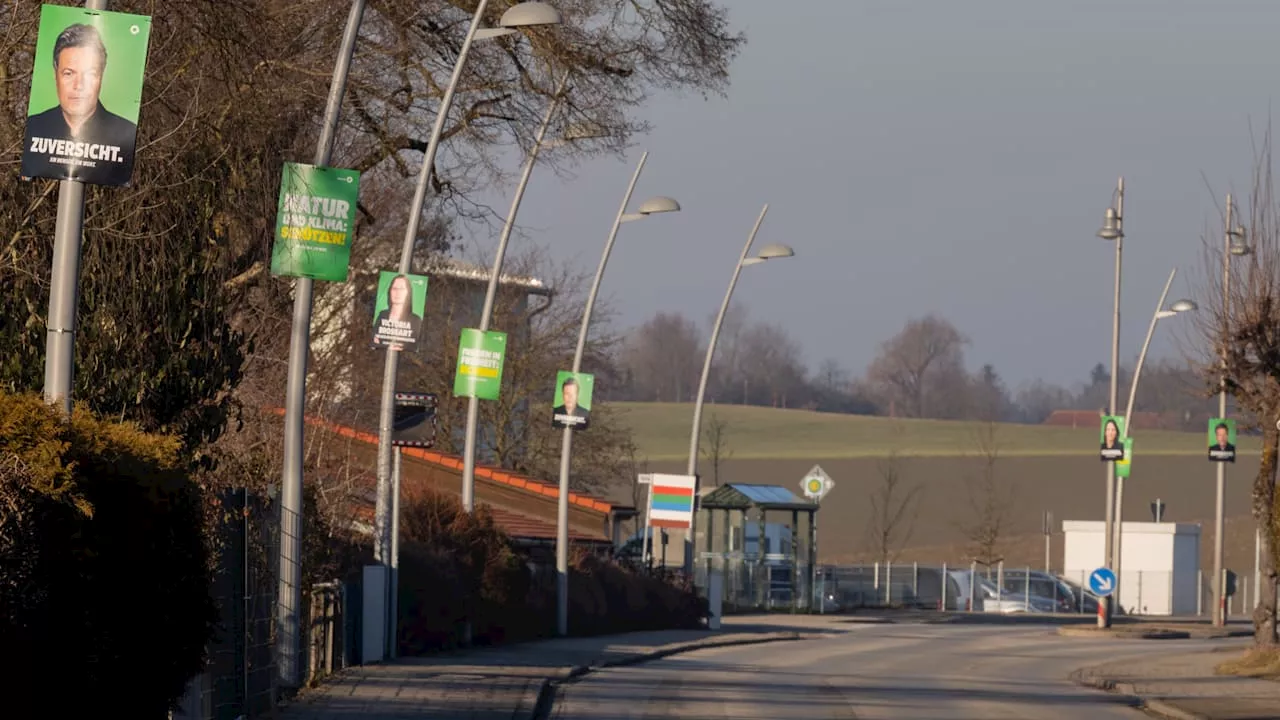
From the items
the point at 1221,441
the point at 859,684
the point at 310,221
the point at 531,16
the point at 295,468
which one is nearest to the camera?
the point at 295,468

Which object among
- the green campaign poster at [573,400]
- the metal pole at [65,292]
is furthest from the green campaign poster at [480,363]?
the metal pole at [65,292]

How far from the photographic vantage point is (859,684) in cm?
2553

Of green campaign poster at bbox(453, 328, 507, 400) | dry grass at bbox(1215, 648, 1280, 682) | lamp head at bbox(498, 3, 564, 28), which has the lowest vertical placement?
dry grass at bbox(1215, 648, 1280, 682)

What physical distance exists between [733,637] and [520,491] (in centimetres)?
773

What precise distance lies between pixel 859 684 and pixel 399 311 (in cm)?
808

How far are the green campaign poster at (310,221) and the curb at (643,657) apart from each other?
4806mm

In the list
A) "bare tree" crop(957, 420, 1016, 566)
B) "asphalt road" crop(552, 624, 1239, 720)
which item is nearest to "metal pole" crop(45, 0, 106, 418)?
"asphalt road" crop(552, 624, 1239, 720)

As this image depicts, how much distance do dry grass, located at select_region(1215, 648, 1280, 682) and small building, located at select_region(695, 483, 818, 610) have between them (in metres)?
21.1

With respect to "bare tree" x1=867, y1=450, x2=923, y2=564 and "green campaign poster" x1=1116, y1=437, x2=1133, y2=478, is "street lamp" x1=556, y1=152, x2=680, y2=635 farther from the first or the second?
"bare tree" x1=867, y1=450, x2=923, y2=564

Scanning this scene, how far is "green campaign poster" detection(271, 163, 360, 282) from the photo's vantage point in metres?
18.0

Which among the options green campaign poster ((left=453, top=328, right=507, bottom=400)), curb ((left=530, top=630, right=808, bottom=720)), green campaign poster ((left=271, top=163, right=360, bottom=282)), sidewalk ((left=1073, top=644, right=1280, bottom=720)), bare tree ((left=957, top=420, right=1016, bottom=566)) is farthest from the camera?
bare tree ((left=957, top=420, right=1016, bottom=566))

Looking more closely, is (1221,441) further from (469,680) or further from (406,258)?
(469,680)

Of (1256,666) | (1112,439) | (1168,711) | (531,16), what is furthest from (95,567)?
(1112,439)

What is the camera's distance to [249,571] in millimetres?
15188
